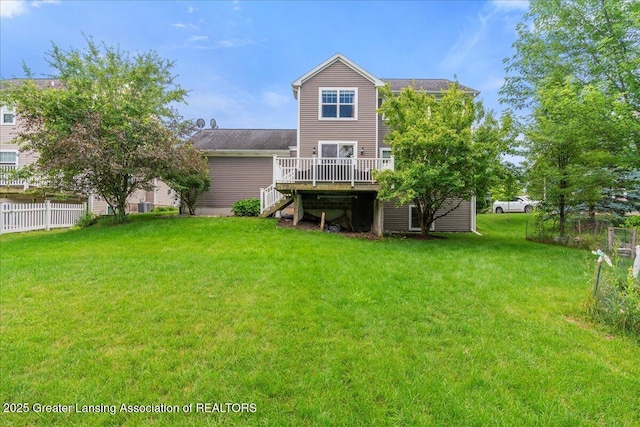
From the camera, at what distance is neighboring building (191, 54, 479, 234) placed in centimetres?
1155

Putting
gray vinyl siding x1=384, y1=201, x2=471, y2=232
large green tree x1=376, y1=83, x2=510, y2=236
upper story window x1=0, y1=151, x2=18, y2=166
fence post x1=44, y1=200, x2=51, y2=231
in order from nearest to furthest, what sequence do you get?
1. large green tree x1=376, y1=83, x2=510, y2=236
2. fence post x1=44, y1=200, x2=51, y2=231
3. gray vinyl siding x1=384, y1=201, x2=471, y2=232
4. upper story window x1=0, y1=151, x2=18, y2=166

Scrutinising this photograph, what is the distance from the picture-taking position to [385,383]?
2.75m

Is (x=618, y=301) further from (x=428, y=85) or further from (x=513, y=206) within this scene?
(x=513, y=206)

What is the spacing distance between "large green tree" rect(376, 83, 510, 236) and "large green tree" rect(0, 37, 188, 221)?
8.70m

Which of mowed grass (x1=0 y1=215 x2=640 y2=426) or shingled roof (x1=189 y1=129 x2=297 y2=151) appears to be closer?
mowed grass (x1=0 y1=215 x2=640 y2=426)

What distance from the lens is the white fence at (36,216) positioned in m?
11.8

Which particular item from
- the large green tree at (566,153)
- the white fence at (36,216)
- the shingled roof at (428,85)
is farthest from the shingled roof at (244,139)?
the large green tree at (566,153)

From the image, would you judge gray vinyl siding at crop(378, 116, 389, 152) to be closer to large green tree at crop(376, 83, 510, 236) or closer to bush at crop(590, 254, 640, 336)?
large green tree at crop(376, 83, 510, 236)

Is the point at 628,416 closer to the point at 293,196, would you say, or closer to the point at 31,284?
the point at 31,284

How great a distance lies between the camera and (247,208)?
14430mm

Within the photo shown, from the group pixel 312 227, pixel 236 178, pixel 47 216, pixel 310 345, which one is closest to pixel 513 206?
pixel 312 227

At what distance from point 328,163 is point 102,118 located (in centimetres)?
867

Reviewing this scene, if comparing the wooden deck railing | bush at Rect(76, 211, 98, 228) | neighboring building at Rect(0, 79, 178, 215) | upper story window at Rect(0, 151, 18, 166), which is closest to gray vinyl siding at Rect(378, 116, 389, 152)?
the wooden deck railing

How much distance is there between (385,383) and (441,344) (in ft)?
3.58
